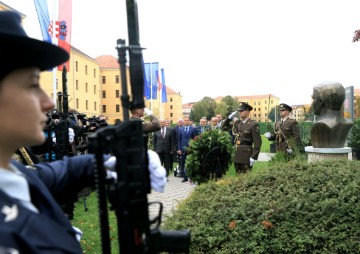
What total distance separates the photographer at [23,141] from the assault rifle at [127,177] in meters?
0.19

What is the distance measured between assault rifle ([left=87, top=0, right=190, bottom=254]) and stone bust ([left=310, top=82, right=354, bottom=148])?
6729 millimetres

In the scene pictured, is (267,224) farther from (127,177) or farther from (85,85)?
(85,85)

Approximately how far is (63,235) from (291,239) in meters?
Result: 2.94

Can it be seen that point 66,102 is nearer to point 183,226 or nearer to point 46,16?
point 183,226

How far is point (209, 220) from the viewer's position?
4.28 m

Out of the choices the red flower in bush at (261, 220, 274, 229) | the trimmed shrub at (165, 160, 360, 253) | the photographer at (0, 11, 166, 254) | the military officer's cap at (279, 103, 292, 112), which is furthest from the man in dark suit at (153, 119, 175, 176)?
the photographer at (0, 11, 166, 254)

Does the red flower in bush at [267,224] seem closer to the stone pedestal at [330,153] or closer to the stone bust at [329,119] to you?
the stone pedestal at [330,153]

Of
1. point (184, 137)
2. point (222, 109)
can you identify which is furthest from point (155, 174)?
point (222, 109)

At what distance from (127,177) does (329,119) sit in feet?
23.1

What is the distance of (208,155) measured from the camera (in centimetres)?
796

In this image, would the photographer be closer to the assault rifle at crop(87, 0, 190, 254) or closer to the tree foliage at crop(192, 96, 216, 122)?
the assault rifle at crop(87, 0, 190, 254)

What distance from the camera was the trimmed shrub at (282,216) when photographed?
3.70 meters

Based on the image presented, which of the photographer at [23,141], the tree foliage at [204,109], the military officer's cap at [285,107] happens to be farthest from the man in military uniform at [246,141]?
the tree foliage at [204,109]

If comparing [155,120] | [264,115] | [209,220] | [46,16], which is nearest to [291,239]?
[209,220]
